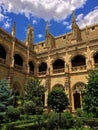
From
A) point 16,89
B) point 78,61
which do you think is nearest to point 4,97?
point 16,89

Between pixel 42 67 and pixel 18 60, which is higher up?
pixel 18 60

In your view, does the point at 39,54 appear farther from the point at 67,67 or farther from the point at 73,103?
the point at 73,103

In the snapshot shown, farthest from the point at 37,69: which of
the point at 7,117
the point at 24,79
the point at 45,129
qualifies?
the point at 45,129

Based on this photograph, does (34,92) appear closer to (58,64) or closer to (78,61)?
(58,64)

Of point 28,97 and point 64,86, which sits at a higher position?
point 64,86

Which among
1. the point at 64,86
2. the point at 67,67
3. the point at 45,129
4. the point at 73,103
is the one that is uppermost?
the point at 67,67

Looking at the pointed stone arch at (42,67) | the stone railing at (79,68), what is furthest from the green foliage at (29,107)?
the pointed stone arch at (42,67)

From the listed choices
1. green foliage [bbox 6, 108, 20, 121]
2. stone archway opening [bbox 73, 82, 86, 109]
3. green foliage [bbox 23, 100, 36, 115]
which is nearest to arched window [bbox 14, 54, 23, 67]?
stone archway opening [bbox 73, 82, 86, 109]

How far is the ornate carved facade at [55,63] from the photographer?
78.8 feet

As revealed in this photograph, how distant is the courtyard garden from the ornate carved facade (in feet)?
13.2

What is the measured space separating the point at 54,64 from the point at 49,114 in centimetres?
1287

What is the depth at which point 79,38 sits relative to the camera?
31.0m

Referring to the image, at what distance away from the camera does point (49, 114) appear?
18.4 meters

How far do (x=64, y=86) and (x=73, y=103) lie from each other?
294 centimetres
